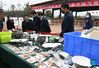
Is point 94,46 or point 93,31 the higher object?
point 93,31

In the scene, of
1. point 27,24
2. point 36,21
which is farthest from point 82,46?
point 27,24

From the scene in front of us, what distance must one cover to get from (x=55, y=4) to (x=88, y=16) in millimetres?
9873

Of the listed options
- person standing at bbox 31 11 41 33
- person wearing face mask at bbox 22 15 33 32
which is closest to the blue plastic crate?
person standing at bbox 31 11 41 33

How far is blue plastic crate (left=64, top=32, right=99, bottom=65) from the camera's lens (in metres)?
1.97

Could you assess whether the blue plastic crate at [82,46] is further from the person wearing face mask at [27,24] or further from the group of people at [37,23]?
the person wearing face mask at [27,24]

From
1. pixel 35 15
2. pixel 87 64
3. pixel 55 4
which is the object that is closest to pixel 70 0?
pixel 55 4

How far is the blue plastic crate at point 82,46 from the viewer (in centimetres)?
197

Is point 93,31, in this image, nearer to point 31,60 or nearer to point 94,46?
point 94,46

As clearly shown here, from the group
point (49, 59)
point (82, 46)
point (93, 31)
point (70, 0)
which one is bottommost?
point (49, 59)

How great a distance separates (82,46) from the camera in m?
2.13

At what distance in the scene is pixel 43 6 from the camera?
2108 centimetres

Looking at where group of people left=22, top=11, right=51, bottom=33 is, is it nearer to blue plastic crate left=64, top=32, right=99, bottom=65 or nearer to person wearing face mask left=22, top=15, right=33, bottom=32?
person wearing face mask left=22, top=15, right=33, bottom=32

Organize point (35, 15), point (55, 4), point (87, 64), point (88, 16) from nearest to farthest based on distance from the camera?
point (87, 64), point (35, 15), point (88, 16), point (55, 4)

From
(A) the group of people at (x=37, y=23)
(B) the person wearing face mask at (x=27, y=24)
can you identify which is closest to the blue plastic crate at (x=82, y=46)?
(A) the group of people at (x=37, y=23)
